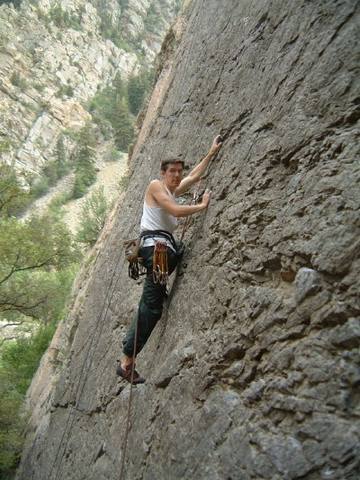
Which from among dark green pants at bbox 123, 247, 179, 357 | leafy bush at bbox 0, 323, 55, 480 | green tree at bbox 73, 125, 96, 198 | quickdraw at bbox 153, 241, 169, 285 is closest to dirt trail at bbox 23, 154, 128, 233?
green tree at bbox 73, 125, 96, 198

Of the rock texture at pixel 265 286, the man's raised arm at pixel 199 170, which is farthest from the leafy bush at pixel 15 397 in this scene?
the man's raised arm at pixel 199 170

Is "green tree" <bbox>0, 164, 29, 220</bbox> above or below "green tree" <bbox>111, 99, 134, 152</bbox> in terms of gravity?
below

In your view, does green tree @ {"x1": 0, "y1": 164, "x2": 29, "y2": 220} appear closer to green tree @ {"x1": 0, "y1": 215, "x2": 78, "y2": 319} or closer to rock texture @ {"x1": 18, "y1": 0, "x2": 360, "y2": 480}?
green tree @ {"x1": 0, "y1": 215, "x2": 78, "y2": 319}

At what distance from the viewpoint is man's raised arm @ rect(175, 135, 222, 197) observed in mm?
4289

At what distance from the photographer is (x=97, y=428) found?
202 inches

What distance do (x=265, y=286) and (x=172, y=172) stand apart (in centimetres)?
184

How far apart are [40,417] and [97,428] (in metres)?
4.37

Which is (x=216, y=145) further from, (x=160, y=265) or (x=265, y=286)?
(x=265, y=286)

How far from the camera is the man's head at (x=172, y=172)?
4295 mm

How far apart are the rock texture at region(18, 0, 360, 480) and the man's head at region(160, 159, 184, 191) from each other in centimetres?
35

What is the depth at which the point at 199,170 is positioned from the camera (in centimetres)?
444

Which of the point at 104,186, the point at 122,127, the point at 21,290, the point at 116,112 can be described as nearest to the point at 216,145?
the point at 21,290

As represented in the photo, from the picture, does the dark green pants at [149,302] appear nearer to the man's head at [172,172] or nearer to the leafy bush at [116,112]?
the man's head at [172,172]

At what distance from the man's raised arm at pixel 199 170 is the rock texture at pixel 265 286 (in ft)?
0.39
